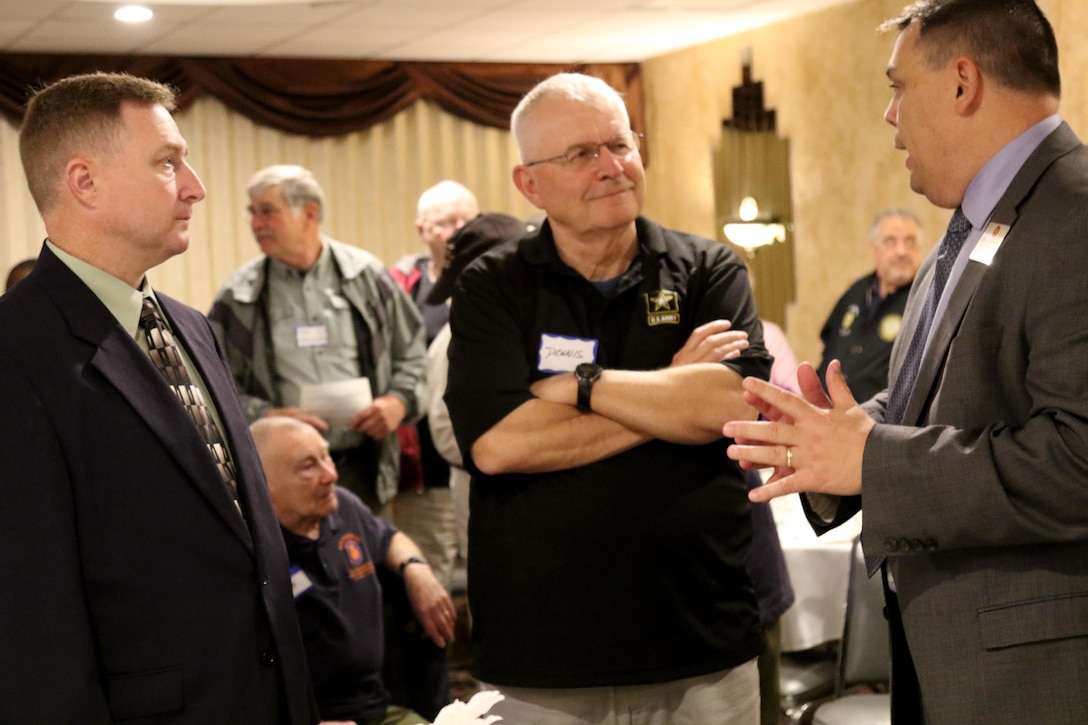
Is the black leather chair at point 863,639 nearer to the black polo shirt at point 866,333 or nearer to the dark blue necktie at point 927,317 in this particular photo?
the dark blue necktie at point 927,317

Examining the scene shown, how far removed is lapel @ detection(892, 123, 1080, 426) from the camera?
5.62 feet

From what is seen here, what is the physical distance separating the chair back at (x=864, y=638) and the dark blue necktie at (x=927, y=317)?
1.51 meters

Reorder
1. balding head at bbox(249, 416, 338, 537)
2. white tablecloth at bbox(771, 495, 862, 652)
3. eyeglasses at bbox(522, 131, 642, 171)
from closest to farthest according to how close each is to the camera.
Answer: eyeglasses at bbox(522, 131, 642, 171), balding head at bbox(249, 416, 338, 537), white tablecloth at bbox(771, 495, 862, 652)

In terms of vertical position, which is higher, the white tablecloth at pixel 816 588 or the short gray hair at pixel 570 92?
the short gray hair at pixel 570 92

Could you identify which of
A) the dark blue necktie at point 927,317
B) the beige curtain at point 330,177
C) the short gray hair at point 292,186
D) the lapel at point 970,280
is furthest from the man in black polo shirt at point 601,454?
the beige curtain at point 330,177

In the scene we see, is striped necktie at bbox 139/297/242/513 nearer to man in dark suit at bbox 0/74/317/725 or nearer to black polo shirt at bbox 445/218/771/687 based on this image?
man in dark suit at bbox 0/74/317/725

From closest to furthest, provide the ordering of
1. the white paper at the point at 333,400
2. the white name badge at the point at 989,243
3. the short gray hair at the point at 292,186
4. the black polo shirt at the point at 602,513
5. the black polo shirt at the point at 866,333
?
the white name badge at the point at 989,243
the black polo shirt at the point at 602,513
the white paper at the point at 333,400
the short gray hair at the point at 292,186
the black polo shirt at the point at 866,333

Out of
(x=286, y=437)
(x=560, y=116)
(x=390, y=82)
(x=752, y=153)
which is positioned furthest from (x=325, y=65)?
(x=560, y=116)

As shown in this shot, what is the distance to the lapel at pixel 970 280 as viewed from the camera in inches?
67.4

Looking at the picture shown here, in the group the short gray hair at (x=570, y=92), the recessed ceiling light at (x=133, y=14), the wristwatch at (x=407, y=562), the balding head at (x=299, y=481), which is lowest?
the wristwatch at (x=407, y=562)

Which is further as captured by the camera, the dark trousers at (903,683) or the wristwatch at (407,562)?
the wristwatch at (407,562)

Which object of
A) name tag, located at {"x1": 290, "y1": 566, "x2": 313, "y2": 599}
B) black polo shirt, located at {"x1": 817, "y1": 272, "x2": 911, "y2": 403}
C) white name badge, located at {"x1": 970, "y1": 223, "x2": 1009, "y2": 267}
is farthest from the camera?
black polo shirt, located at {"x1": 817, "y1": 272, "x2": 911, "y2": 403}

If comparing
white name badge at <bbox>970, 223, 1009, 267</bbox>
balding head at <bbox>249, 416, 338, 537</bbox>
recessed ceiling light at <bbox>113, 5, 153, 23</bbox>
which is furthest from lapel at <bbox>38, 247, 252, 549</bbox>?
recessed ceiling light at <bbox>113, 5, 153, 23</bbox>

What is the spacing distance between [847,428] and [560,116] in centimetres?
92
